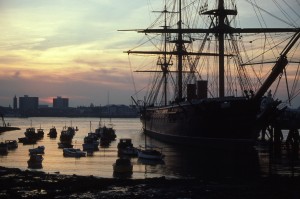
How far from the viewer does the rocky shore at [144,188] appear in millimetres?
32625

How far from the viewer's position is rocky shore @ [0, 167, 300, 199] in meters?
32.6

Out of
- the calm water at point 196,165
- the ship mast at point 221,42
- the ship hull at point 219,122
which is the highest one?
the ship mast at point 221,42

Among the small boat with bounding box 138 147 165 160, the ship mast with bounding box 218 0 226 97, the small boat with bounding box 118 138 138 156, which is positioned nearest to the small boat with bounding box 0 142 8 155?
the small boat with bounding box 118 138 138 156

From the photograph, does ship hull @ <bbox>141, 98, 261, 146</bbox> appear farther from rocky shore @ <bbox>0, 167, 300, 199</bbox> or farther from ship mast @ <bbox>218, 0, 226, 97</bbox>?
rocky shore @ <bbox>0, 167, 300, 199</bbox>

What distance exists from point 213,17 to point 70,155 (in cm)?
2582

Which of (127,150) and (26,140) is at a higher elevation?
(26,140)

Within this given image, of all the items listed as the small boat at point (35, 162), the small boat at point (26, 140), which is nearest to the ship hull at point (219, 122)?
the small boat at point (35, 162)

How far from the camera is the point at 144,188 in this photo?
35.6 meters

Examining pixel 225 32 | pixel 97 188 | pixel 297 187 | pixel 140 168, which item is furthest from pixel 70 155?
pixel 297 187

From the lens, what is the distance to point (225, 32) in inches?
2813

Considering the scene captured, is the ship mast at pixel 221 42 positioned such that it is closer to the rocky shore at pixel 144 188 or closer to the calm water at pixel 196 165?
the calm water at pixel 196 165

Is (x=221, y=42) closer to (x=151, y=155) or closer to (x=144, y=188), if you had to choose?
(x=151, y=155)

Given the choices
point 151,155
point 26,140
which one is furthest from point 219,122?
point 26,140

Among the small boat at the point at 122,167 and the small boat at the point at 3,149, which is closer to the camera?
the small boat at the point at 122,167
